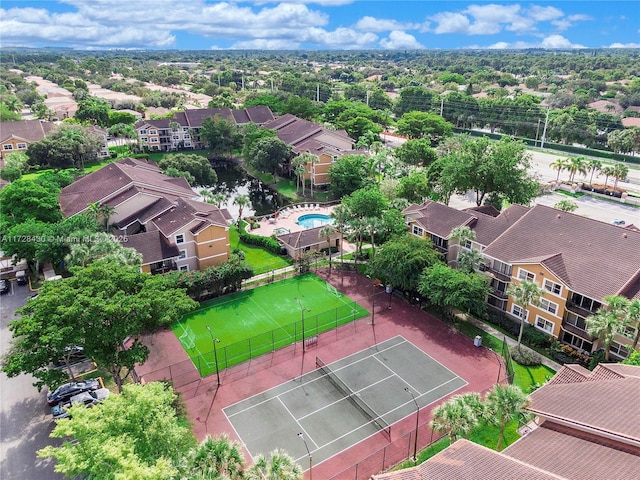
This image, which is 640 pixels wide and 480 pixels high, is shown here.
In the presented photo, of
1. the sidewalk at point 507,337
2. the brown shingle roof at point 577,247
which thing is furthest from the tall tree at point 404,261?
the sidewalk at point 507,337

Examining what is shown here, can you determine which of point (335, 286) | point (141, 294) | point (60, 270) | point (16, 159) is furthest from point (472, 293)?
point (16, 159)

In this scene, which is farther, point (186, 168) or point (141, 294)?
point (186, 168)

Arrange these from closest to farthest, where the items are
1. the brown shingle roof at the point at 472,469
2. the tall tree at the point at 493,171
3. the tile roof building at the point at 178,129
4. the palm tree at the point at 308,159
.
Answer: the brown shingle roof at the point at 472,469
the tall tree at the point at 493,171
the palm tree at the point at 308,159
the tile roof building at the point at 178,129

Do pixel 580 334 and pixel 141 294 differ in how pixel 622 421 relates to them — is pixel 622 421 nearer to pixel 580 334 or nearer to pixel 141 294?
pixel 580 334

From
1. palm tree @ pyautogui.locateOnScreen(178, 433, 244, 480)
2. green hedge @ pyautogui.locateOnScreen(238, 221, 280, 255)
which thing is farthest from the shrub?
green hedge @ pyautogui.locateOnScreen(238, 221, 280, 255)

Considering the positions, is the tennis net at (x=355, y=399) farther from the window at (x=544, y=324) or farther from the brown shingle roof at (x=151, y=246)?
the brown shingle roof at (x=151, y=246)

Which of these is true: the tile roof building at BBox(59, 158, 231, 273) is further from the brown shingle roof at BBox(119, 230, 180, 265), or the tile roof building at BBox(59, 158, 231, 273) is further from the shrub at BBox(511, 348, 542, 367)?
the shrub at BBox(511, 348, 542, 367)

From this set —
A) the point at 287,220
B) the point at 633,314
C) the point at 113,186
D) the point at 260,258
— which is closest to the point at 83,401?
the point at 260,258
